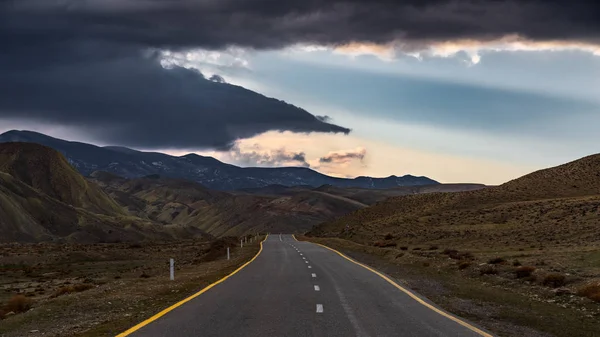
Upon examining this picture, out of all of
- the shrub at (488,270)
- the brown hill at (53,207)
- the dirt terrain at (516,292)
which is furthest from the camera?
the brown hill at (53,207)

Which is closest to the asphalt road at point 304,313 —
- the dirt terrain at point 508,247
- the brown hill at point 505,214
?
the dirt terrain at point 508,247

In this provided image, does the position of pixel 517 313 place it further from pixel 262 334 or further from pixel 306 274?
pixel 306 274

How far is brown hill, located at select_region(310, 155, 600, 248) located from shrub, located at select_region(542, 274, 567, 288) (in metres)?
26.3

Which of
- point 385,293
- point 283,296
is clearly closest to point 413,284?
point 385,293

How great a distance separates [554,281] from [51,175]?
537 feet

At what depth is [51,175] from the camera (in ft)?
545

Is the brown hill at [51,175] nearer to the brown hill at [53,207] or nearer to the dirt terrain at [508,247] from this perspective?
the brown hill at [53,207]

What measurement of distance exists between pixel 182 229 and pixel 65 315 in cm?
17226

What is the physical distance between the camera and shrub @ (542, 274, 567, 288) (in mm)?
22273

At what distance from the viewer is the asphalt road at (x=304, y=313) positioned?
40.3ft

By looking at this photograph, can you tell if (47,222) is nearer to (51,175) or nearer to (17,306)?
(51,175)

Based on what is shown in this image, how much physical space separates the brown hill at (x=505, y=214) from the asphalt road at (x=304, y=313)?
33.3 m

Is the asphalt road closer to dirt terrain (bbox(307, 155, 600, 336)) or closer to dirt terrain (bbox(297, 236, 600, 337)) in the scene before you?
dirt terrain (bbox(297, 236, 600, 337))

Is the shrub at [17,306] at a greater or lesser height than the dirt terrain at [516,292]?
lesser
